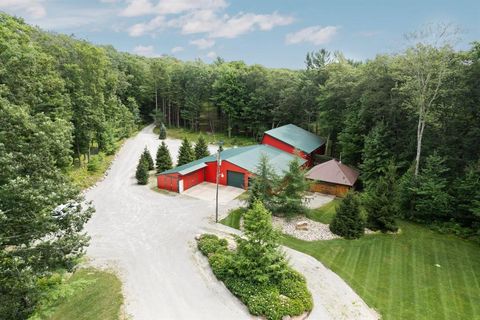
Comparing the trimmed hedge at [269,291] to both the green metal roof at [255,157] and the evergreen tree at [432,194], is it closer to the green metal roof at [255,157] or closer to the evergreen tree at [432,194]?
the evergreen tree at [432,194]

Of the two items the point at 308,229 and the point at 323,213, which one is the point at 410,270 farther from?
the point at 323,213

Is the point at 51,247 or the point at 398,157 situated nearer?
the point at 51,247

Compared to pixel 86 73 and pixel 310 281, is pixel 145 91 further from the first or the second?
pixel 310 281

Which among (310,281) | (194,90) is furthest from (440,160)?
(194,90)

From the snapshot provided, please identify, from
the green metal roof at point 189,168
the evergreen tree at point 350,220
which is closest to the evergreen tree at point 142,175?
the green metal roof at point 189,168

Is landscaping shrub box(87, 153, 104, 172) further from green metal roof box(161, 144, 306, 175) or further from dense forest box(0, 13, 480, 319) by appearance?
green metal roof box(161, 144, 306, 175)

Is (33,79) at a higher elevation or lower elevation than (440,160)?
higher
